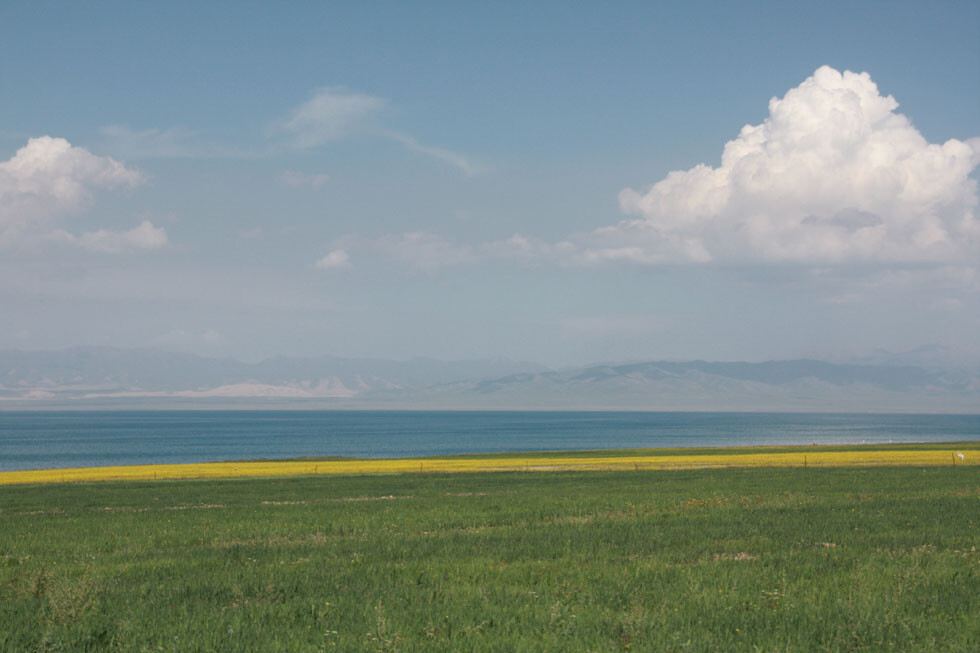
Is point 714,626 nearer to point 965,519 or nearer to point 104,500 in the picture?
point 965,519

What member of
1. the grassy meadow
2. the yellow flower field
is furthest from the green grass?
the yellow flower field

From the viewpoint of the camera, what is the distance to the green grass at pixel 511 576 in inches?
444

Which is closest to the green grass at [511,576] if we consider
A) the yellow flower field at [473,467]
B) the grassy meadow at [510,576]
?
the grassy meadow at [510,576]

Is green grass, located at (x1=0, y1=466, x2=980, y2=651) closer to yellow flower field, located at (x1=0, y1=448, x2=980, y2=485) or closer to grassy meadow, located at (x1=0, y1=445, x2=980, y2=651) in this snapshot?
grassy meadow, located at (x1=0, y1=445, x2=980, y2=651)

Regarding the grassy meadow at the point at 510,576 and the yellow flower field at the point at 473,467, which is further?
the yellow flower field at the point at 473,467

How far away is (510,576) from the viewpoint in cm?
1550

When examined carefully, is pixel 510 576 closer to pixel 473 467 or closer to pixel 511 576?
pixel 511 576

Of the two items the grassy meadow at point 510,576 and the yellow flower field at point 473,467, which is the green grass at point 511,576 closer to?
the grassy meadow at point 510,576

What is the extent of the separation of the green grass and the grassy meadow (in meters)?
0.05

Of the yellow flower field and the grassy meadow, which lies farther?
the yellow flower field

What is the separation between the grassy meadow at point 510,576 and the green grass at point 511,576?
0.05 m

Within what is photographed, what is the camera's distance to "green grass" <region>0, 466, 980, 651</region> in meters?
11.3

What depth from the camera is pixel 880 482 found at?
38.0 metres

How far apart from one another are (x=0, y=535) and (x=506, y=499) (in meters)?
18.4
